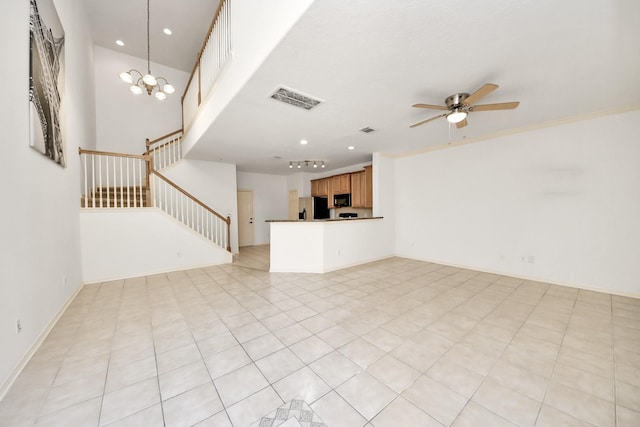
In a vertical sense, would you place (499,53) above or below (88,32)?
below

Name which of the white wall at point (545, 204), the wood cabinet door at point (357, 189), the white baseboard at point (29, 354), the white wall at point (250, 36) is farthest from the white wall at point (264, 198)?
the white baseboard at point (29, 354)

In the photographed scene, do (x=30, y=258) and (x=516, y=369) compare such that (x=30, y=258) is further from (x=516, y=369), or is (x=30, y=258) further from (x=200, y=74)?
(x=516, y=369)

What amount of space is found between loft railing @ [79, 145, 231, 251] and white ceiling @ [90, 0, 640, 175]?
2.06 metres

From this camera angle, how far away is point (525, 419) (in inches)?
54.6

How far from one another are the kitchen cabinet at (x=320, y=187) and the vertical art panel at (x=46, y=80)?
598cm

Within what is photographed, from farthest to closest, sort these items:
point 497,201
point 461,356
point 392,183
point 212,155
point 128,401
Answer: point 392,183 → point 212,155 → point 497,201 → point 461,356 → point 128,401

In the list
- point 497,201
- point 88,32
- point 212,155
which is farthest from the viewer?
point 212,155

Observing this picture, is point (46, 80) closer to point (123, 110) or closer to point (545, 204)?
point (123, 110)

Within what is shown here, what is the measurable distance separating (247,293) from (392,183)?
4.57m

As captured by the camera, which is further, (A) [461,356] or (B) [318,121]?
(B) [318,121]

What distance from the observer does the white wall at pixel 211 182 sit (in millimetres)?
5777

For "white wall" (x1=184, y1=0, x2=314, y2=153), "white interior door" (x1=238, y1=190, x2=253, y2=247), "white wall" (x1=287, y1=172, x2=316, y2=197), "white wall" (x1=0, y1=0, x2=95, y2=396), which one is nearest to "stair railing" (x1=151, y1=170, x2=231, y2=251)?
"white interior door" (x1=238, y1=190, x2=253, y2=247)

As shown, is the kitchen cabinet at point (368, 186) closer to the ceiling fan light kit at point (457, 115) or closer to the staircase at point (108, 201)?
the ceiling fan light kit at point (457, 115)

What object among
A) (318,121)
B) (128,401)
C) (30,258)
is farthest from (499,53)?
(30,258)
